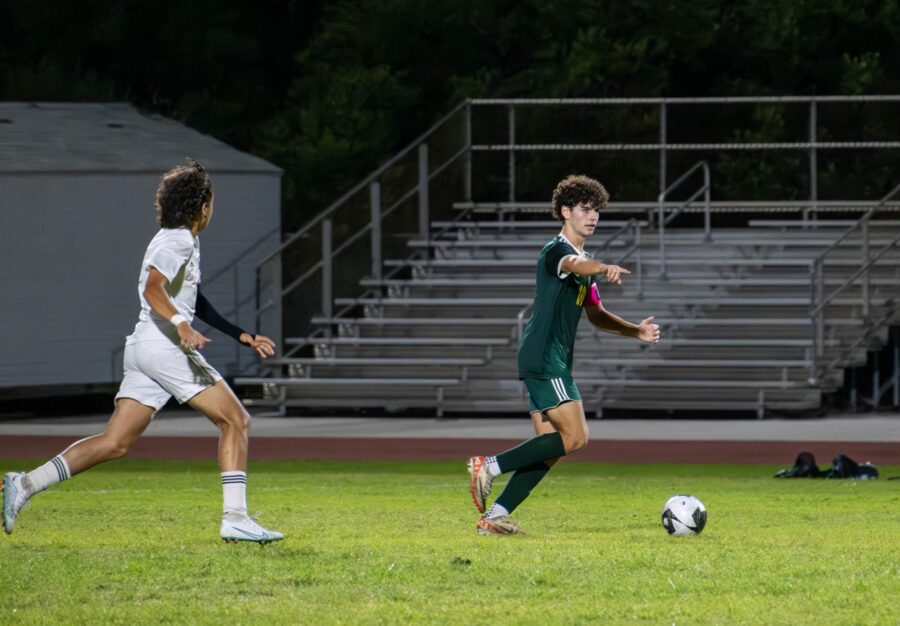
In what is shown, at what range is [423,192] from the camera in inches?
1099

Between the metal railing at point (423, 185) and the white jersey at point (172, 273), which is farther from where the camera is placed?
the metal railing at point (423, 185)

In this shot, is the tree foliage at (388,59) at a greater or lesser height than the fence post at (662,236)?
greater

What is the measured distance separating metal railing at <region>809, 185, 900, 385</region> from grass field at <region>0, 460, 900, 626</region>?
8.92 meters

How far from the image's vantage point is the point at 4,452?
19984 mm

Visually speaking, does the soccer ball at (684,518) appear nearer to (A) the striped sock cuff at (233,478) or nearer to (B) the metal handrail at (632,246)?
(A) the striped sock cuff at (233,478)

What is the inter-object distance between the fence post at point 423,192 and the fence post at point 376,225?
0.96 m

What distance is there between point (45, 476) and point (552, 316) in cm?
293

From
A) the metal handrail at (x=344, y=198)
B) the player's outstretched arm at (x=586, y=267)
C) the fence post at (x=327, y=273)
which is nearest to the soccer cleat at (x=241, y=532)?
the player's outstretched arm at (x=586, y=267)

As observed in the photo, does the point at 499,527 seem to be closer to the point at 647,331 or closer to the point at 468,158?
the point at 647,331

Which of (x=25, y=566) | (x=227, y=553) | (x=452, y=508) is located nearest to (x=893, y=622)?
(x=227, y=553)

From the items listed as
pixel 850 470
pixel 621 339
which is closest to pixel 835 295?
pixel 621 339

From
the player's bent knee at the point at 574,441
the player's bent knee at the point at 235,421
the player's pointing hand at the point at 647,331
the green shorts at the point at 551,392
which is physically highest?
the player's pointing hand at the point at 647,331

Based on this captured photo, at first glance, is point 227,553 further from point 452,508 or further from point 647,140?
point 647,140

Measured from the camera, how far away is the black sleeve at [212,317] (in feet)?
34.2
